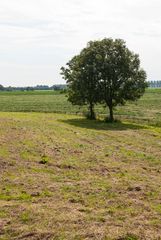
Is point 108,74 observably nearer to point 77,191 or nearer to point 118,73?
point 118,73

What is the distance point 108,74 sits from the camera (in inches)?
2035

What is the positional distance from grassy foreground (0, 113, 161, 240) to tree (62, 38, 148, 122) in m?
24.2

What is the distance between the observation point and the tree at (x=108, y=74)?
51.2m

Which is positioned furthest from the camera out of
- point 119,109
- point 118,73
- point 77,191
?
point 119,109

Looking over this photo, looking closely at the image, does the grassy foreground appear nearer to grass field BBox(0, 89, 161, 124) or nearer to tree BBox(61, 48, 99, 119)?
tree BBox(61, 48, 99, 119)

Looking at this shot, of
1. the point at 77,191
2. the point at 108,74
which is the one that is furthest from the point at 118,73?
the point at 77,191

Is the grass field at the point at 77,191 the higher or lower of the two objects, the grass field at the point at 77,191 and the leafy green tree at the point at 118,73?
the lower

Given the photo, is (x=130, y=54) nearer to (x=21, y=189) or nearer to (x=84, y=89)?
(x=84, y=89)

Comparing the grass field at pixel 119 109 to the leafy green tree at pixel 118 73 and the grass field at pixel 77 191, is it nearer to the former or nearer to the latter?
the leafy green tree at pixel 118 73

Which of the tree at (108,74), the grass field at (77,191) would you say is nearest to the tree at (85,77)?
the tree at (108,74)

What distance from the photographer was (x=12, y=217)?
12055 millimetres

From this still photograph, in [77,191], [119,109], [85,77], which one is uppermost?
[85,77]

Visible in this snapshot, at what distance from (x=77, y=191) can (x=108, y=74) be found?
123 ft

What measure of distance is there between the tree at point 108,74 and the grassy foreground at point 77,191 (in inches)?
952
